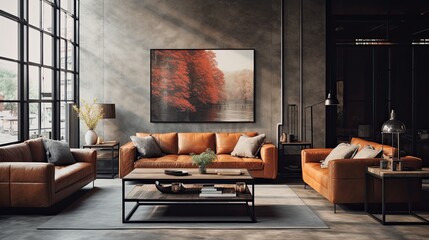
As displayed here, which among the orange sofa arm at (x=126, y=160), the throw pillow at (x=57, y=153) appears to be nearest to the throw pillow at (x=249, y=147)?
the orange sofa arm at (x=126, y=160)

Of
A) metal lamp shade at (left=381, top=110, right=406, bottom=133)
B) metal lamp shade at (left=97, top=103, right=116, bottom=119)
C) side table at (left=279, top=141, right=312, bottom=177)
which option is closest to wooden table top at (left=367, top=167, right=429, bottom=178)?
metal lamp shade at (left=381, top=110, right=406, bottom=133)

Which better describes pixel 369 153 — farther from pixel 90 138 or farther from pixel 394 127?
pixel 90 138

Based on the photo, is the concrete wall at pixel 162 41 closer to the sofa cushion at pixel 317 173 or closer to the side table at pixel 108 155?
the side table at pixel 108 155

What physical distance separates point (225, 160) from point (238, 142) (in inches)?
25.5

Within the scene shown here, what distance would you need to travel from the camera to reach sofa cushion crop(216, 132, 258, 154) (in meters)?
8.47

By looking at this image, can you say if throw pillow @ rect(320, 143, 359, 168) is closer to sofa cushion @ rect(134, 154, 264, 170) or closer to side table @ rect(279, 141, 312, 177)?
sofa cushion @ rect(134, 154, 264, 170)

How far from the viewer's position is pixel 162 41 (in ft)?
29.5

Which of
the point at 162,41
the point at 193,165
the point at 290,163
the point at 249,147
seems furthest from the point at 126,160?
the point at 290,163

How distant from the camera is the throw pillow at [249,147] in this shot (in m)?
7.98

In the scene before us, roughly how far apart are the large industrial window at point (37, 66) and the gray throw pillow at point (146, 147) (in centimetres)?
136

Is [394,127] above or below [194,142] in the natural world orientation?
above

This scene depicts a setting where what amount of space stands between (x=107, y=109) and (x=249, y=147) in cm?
247

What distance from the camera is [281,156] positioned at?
9078 mm

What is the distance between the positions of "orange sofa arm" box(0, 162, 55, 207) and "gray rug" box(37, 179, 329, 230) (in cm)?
30
